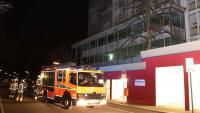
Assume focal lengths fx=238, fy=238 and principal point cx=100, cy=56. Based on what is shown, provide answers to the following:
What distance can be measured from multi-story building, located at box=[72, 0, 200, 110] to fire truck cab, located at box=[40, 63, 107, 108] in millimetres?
5806

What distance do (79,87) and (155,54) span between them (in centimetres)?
848

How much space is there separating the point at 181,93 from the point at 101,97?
982 cm

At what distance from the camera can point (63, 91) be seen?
16.6 meters

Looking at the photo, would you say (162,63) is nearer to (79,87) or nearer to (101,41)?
(79,87)

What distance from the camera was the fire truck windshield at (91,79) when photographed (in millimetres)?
→ 15691

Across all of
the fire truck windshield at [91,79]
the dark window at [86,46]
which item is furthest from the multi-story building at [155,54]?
the fire truck windshield at [91,79]

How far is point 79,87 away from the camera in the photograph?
15391 mm

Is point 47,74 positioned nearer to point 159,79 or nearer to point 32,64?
point 159,79

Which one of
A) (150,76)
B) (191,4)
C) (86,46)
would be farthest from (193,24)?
(86,46)

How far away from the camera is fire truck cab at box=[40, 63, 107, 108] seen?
50.4 ft

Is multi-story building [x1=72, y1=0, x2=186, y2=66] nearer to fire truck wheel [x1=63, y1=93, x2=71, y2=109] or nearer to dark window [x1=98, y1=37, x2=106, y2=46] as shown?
dark window [x1=98, y1=37, x2=106, y2=46]

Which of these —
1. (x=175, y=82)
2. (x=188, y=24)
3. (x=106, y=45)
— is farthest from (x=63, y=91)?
(x=106, y=45)

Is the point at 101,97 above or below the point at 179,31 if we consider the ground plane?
below

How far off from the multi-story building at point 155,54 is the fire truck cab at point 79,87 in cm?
581
